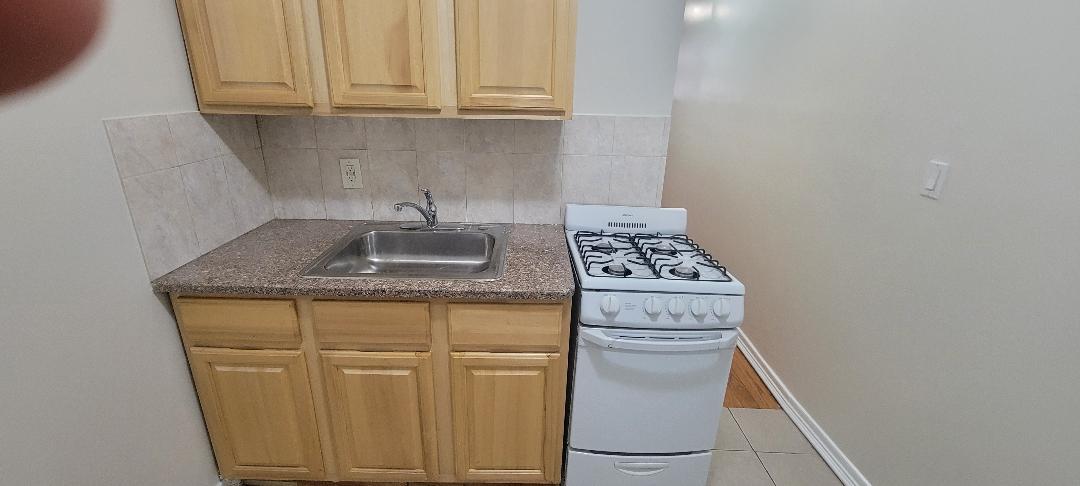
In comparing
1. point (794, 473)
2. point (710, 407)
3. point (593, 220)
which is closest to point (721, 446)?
point (794, 473)

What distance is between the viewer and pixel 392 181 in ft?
5.74

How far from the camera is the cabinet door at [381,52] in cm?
125

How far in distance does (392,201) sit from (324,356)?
708mm

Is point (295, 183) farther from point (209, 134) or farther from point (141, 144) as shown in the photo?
point (141, 144)

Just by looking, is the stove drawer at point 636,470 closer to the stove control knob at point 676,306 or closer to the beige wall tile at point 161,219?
the stove control knob at point 676,306

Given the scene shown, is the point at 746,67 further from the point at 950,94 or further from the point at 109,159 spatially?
the point at 109,159

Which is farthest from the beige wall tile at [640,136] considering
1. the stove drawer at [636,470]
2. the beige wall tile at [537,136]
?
the stove drawer at [636,470]

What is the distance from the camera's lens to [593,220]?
173 centimetres

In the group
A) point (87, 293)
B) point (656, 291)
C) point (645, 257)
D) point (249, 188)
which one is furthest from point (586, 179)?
point (87, 293)

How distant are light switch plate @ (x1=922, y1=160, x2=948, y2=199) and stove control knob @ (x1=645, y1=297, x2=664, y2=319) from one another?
3.14 ft

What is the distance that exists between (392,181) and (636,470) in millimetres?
1448

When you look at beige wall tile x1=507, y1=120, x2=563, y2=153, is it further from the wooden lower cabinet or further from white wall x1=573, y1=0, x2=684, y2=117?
the wooden lower cabinet

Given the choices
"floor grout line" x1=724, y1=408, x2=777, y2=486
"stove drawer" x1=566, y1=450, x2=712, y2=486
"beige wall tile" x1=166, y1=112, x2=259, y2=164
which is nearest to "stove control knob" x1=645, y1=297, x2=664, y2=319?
"stove drawer" x1=566, y1=450, x2=712, y2=486

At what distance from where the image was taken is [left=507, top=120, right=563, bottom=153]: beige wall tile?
1.67 metres
